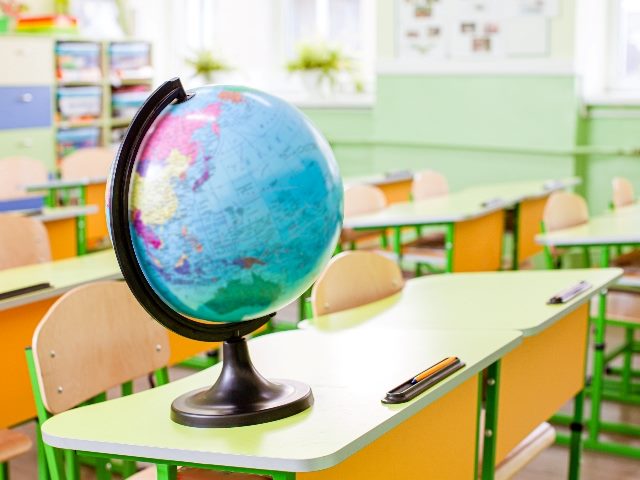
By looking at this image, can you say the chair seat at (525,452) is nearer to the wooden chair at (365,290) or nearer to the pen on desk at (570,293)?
the wooden chair at (365,290)

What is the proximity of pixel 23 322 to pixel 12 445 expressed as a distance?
402 mm

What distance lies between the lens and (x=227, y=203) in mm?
1584

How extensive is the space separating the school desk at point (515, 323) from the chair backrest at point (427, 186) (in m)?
2.37

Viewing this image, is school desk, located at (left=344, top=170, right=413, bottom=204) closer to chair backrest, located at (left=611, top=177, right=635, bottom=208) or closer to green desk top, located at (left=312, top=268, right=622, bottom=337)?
chair backrest, located at (left=611, top=177, right=635, bottom=208)

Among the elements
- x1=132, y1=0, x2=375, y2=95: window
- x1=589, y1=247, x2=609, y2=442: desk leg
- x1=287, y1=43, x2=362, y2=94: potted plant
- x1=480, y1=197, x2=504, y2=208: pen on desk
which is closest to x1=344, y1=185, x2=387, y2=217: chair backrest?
x1=480, y1=197, x2=504, y2=208: pen on desk

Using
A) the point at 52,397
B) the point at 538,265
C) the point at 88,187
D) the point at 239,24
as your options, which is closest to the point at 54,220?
the point at 88,187

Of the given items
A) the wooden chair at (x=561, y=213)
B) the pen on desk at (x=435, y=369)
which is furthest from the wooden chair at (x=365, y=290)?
the wooden chair at (x=561, y=213)

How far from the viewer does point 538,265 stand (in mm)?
6180

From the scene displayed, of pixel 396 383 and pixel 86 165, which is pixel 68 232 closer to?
pixel 86 165

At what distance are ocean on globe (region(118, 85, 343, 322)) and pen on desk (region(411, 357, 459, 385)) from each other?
0.34 metres

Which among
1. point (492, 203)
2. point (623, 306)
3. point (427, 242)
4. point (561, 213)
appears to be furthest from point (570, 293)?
point (427, 242)

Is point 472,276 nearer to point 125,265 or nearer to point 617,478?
point 617,478

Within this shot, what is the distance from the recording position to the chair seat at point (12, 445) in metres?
2.55

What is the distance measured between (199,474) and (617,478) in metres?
1.93
